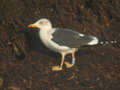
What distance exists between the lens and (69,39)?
4.07 meters

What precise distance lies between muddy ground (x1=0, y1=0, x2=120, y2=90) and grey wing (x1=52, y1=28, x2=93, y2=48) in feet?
1.59

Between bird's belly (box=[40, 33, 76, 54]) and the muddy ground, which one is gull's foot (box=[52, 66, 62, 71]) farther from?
bird's belly (box=[40, 33, 76, 54])

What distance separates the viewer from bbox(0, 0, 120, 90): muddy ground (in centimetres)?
396

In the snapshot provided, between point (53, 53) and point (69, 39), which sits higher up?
point (69, 39)

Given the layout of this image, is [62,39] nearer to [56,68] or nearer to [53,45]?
[53,45]

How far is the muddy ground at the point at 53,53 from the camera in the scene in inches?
156

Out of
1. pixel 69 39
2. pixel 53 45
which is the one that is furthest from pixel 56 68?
pixel 69 39

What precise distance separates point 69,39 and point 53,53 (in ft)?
2.43

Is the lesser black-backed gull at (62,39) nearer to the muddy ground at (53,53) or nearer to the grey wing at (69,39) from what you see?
the grey wing at (69,39)

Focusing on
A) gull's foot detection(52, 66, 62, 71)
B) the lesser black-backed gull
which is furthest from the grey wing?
gull's foot detection(52, 66, 62, 71)

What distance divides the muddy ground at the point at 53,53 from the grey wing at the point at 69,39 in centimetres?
48

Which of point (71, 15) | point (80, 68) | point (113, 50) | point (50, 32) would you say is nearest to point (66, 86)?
point (80, 68)

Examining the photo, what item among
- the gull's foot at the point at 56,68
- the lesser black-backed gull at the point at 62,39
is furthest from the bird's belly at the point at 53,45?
the gull's foot at the point at 56,68

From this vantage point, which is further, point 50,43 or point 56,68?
point 56,68
